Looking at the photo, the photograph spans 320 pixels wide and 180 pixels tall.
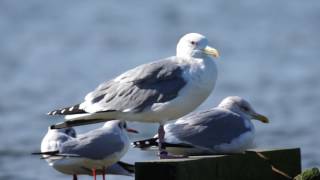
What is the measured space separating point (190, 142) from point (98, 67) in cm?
1517

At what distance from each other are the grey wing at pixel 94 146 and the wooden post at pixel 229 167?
4.74ft

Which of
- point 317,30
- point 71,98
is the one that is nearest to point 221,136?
point 71,98

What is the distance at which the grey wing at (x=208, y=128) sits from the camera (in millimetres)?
8719

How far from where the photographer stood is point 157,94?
8453 millimetres

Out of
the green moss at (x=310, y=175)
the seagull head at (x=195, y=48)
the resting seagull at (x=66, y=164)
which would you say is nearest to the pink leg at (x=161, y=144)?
the seagull head at (x=195, y=48)

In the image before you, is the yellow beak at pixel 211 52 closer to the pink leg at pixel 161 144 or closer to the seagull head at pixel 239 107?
the pink leg at pixel 161 144

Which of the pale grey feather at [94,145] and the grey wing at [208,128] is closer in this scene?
the grey wing at [208,128]

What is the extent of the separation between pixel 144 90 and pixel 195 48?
1.47 ft

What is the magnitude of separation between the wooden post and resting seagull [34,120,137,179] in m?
1.46

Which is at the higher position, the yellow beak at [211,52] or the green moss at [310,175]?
the yellow beak at [211,52]

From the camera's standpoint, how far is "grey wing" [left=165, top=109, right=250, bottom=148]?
28.6 feet

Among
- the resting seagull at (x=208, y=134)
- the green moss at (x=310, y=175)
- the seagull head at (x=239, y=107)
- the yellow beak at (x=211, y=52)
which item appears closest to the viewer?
the green moss at (x=310, y=175)

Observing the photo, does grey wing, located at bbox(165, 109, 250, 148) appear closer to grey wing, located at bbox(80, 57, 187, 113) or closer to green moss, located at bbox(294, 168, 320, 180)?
grey wing, located at bbox(80, 57, 187, 113)

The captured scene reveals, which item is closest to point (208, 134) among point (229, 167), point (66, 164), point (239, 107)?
point (229, 167)
